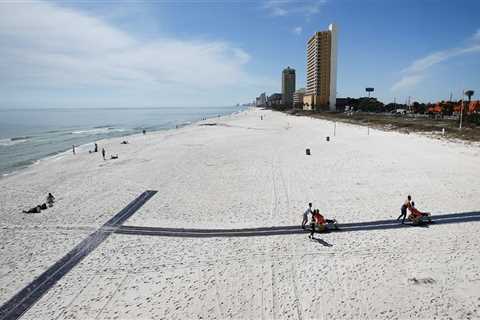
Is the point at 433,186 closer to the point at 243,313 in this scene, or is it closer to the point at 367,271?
the point at 367,271

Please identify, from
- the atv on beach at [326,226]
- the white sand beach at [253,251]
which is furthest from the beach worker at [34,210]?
the atv on beach at [326,226]

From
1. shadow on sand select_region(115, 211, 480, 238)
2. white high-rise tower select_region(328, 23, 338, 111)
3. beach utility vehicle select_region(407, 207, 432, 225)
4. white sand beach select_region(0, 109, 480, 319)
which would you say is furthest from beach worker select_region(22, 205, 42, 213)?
white high-rise tower select_region(328, 23, 338, 111)

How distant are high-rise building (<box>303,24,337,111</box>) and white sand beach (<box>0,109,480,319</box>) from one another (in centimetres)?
12168

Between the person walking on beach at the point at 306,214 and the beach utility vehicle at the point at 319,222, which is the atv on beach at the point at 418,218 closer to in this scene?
the beach utility vehicle at the point at 319,222

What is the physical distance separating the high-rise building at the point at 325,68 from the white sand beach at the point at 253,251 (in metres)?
122

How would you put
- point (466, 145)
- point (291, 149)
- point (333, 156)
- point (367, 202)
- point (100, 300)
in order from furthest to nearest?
point (291, 149) → point (466, 145) → point (333, 156) → point (367, 202) → point (100, 300)

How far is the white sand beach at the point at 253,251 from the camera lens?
7.56m

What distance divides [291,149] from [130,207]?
20868 mm

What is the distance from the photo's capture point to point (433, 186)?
16781mm

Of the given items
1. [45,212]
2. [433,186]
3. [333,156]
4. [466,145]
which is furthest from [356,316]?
[466,145]

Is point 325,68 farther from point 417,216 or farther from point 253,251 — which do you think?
point 253,251

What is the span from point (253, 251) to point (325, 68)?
140 meters

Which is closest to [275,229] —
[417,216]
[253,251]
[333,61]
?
[253,251]

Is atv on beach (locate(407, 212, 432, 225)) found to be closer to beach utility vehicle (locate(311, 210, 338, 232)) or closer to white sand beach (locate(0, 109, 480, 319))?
white sand beach (locate(0, 109, 480, 319))
